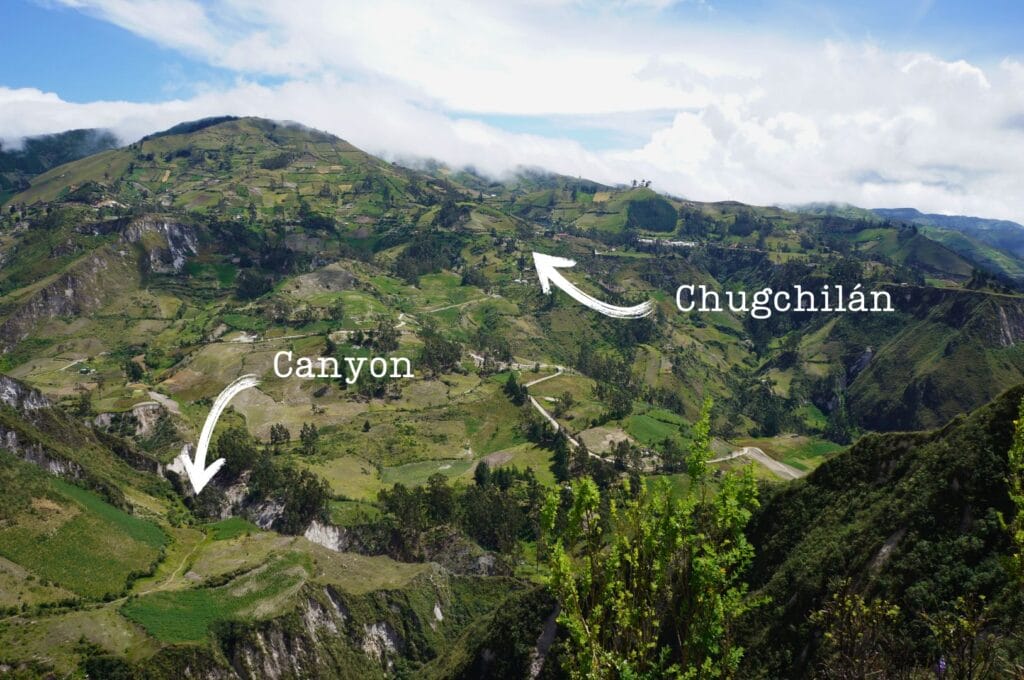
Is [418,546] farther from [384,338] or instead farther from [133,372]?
[133,372]

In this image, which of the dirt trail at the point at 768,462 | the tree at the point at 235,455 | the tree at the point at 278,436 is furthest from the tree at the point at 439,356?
the dirt trail at the point at 768,462

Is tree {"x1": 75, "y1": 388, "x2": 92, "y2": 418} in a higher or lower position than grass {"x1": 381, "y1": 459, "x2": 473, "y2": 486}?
higher

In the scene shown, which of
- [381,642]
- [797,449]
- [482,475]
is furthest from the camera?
[797,449]

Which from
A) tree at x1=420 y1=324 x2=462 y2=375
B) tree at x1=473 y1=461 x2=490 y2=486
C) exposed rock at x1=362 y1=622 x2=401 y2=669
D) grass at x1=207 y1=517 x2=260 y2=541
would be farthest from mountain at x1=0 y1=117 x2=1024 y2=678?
tree at x1=473 y1=461 x2=490 y2=486

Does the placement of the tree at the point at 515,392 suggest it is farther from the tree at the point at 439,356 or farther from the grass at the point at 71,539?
the grass at the point at 71,539

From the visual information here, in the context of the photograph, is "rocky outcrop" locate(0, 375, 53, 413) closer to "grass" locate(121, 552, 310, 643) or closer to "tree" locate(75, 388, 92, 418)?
"tree" locate(75, 388, 92, 418)

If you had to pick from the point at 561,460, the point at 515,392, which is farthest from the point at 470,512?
the point at 515,392
